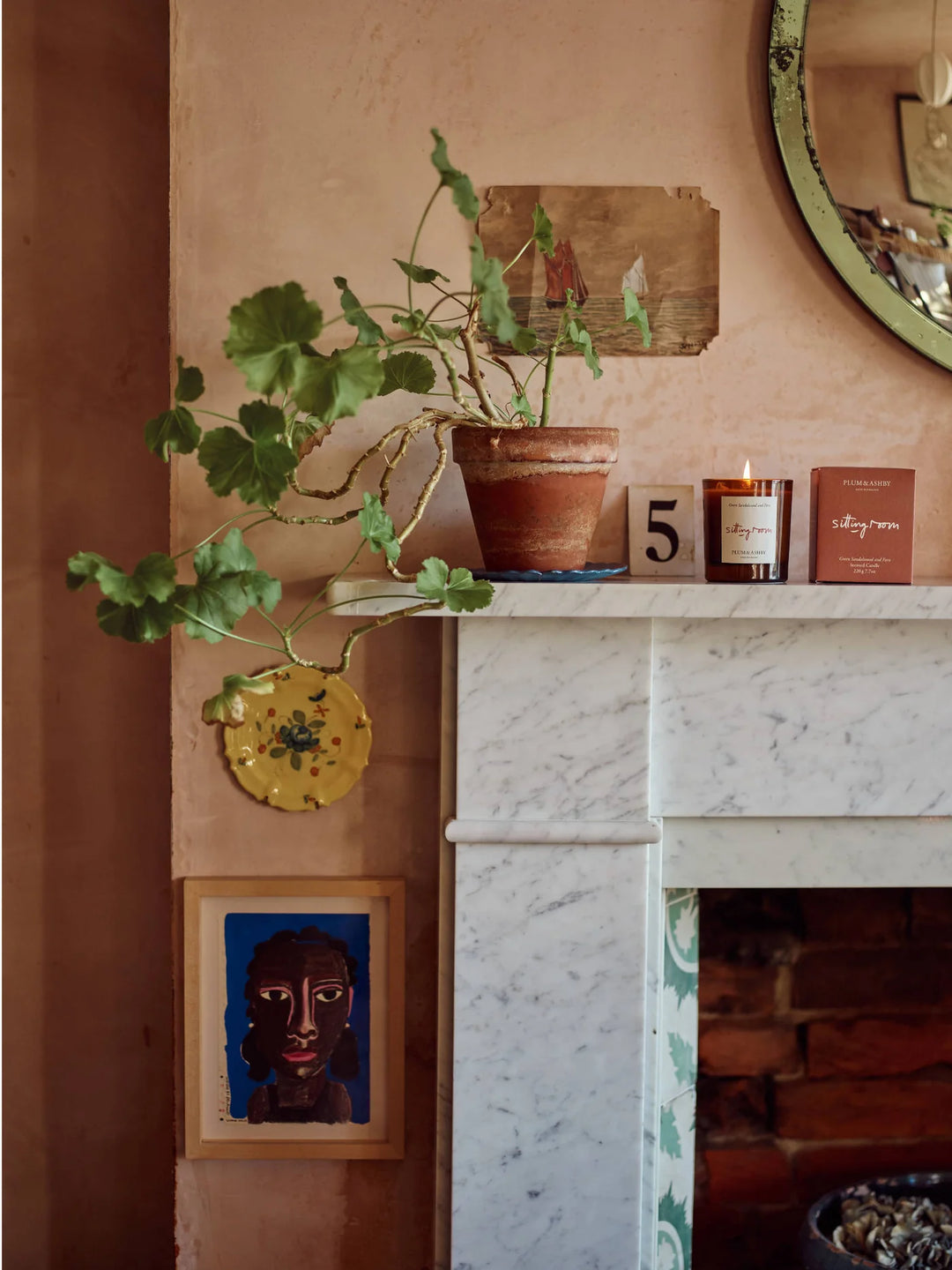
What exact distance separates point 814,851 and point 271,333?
2.56 ft

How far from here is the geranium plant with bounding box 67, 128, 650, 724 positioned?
82cm

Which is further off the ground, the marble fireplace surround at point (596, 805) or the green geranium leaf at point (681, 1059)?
the marble fireplace surround at point (596, 805)

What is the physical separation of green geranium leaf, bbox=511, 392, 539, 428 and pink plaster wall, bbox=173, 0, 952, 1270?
0.30 feet

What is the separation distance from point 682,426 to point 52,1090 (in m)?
1.17

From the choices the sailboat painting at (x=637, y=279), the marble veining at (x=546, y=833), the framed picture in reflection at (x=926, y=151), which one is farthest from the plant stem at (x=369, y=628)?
the framed picture in reflection at (x=926, y=151)

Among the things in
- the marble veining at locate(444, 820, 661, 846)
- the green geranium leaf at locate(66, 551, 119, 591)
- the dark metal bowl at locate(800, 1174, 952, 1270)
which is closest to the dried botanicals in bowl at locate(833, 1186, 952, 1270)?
the dark metal bowl at locate(800, 1174, 952, 1270)

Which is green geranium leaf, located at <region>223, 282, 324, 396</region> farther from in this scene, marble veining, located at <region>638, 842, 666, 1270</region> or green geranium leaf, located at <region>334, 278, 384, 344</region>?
marble veining, located at <region>638, 842, 666, 1270</region>

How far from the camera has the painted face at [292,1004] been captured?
1183mm

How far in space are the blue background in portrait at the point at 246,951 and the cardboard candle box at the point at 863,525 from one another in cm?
65

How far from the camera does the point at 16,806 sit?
1347mm

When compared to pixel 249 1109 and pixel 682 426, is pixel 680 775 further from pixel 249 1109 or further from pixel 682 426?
pixel 249 1109

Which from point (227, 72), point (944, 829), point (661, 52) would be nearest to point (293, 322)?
point (227, 72)

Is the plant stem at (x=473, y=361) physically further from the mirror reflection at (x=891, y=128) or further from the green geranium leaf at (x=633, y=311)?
the mirror reflection at (x=891, y=128)

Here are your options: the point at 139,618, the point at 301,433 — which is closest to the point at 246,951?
the point at 139,618
